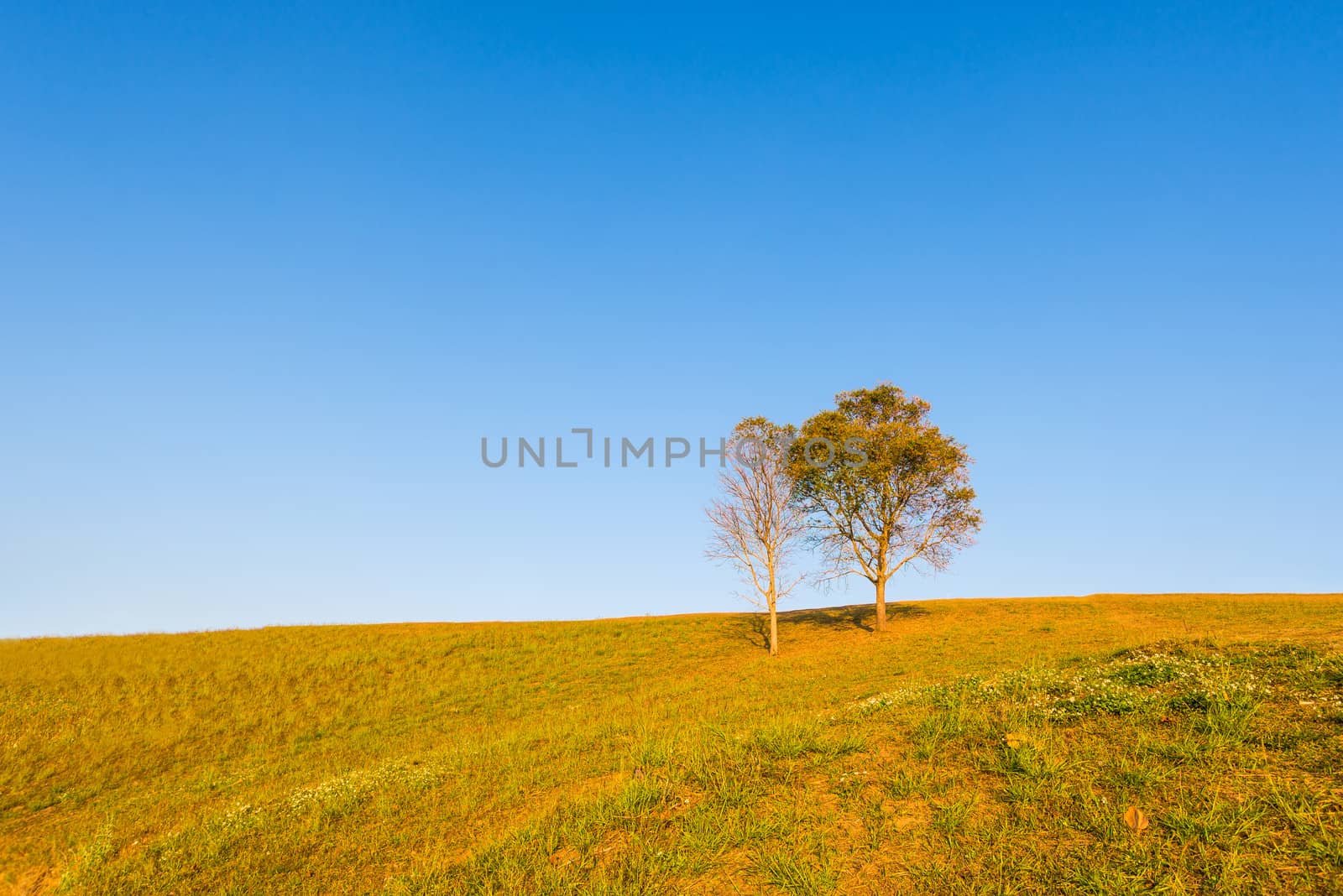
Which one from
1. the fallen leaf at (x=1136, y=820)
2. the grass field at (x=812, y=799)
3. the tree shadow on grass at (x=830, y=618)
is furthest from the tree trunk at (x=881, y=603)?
the fallen leaf at (x=1136, y=820)

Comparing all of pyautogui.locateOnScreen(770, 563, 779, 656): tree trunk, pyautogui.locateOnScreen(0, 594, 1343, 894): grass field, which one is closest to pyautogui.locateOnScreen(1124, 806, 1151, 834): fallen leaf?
pyautogui.locateOnScreen(0, 594, 1343, 894): grass field

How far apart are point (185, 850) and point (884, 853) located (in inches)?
448

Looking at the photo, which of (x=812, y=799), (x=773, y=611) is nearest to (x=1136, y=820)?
(x=812, y=799)

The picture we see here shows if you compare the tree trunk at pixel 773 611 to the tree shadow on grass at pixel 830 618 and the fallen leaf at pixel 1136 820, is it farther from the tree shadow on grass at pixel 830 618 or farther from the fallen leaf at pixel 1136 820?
the fallen leaf at pixel 1136 820

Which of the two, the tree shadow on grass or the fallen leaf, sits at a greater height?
the fallen leaf

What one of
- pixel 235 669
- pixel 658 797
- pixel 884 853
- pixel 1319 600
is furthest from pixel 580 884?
pixel 1319 600

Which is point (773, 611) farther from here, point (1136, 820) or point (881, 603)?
point (1136, 820)

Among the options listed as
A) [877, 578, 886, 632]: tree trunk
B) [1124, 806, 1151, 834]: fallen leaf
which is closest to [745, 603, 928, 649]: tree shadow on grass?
[877, 578, 886, 632]: tree trunk

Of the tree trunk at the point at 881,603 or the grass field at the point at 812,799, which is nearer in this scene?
the grass field at the point at 812,799

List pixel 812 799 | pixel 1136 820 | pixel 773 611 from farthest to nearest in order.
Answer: pixel 773 611 < pixel 812 799 < pixel 1136 820

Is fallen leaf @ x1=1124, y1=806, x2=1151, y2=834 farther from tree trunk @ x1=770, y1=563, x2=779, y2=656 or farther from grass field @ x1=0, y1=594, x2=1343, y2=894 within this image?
tree trunk @ x1=770, y1=563, x2=779, y2=656

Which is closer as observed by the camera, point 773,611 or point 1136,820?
point 1136,820

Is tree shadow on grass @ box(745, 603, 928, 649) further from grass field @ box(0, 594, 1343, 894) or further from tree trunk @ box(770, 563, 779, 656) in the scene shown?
grass field @ box(0, 594, 1343, 894)

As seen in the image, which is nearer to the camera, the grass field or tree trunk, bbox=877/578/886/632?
the grass field
